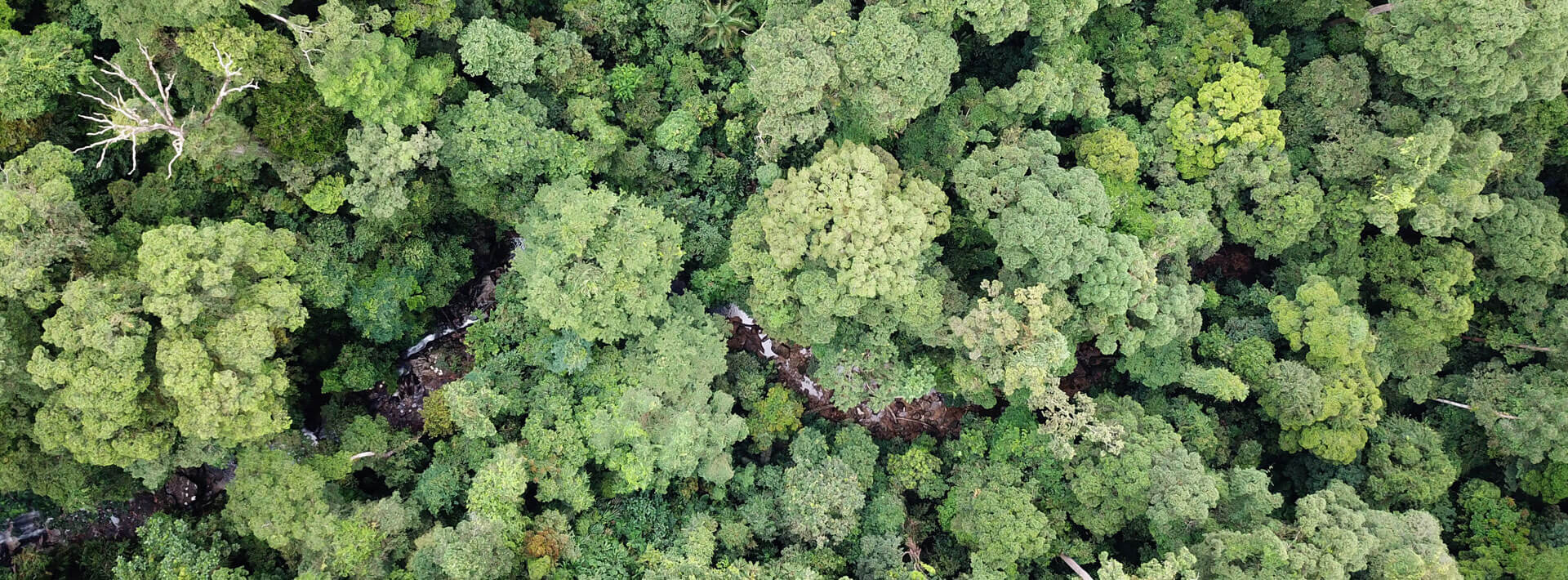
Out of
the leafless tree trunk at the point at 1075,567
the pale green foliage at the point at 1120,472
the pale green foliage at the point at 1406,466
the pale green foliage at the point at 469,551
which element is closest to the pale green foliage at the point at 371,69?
the pale green foliage at the point at 469,551

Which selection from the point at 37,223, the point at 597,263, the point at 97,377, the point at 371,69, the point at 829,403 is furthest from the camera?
the point at 829,403

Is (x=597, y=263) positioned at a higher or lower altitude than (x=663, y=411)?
higher

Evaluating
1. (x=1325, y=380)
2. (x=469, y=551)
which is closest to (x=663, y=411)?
(x=469, y=551)

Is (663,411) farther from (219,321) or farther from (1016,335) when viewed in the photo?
(219,321)

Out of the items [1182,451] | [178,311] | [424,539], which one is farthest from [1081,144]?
[178,311]

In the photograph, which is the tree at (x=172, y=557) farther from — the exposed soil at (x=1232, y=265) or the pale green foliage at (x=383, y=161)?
the exposed soil at (x=1232, y=265)

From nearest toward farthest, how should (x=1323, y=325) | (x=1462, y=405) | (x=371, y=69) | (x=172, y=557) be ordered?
(x=371, y=69), (x=172, y=557), (x=1323, y=325), (x=1462, y=405)

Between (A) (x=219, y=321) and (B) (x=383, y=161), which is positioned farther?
(B) (x=383, y=161)
